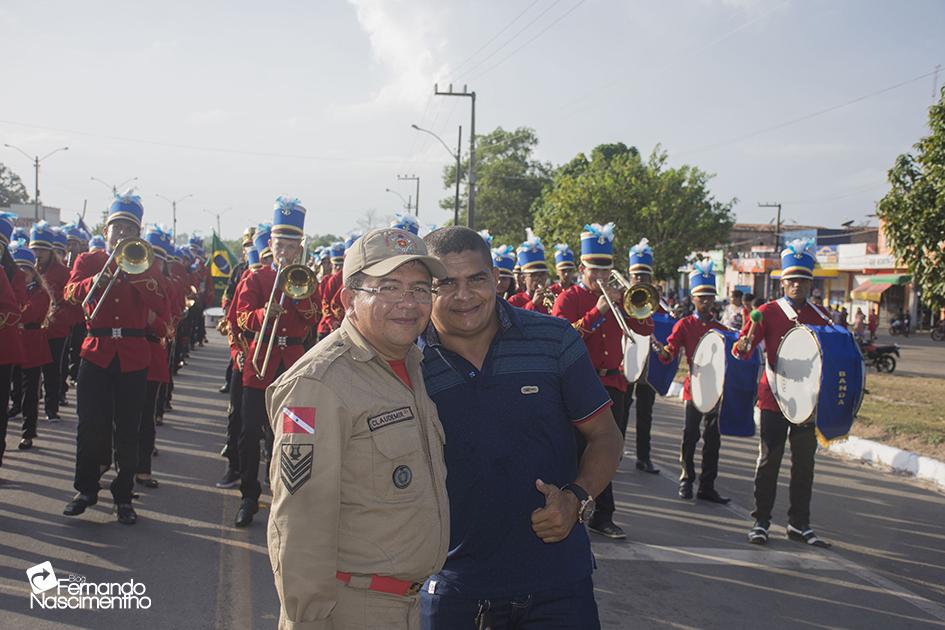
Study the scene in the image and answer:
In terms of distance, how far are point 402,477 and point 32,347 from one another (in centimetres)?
829

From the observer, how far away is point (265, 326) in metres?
6.59

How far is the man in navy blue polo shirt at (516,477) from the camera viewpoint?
2.65 metres

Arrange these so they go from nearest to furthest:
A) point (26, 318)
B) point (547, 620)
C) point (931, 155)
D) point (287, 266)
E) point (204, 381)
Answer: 1. point (547, 620)
2. point (287, 266)
3. point (26, 318)
4. point (931, 155)
5. point (204, 381)

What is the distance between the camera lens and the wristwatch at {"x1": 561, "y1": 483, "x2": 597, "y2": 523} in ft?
8.73

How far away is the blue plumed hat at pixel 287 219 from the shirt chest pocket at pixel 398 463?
16.7 feet

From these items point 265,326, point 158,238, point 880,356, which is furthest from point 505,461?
point 880,356

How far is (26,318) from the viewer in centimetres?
898

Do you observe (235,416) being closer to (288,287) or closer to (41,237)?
(288,287)

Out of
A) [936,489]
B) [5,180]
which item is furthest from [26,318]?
[5,180]

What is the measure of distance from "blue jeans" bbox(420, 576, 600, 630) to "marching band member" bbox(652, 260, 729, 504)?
571cm

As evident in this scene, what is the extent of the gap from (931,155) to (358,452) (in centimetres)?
1010

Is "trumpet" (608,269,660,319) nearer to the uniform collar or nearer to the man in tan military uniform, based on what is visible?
the man in tan military uniform

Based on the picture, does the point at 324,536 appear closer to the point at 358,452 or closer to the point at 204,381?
the point at 358,452

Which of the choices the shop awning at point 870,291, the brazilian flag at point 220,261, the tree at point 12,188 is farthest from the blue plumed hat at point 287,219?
the tree at point 12,188
